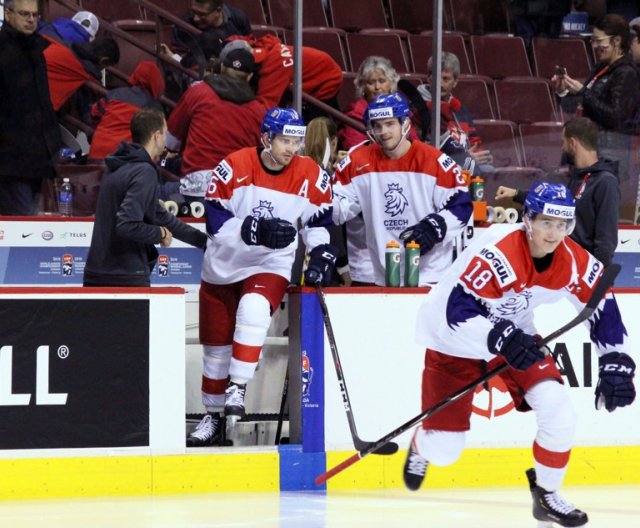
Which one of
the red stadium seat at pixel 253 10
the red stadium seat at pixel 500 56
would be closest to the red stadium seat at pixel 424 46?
the red stadium seat at pixel 500 56

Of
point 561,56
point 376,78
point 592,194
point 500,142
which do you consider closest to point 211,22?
point 376,78

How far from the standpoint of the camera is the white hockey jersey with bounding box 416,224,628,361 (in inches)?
176

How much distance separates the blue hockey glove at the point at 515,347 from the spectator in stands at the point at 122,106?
9.88 ft

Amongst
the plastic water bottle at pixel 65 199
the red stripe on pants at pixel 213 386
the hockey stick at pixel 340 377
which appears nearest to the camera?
the hockey stick at pixel 340 377

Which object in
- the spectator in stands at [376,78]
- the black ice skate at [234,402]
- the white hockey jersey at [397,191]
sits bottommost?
the black ice skate at [234,402]

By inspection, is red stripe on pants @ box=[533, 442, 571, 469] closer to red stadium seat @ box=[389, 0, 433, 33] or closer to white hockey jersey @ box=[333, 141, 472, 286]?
white hockey jersey @ box=[333, 141, 472, 286]

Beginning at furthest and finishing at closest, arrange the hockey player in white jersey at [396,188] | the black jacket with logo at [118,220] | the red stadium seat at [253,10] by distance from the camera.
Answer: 1. the red stadium seat at [253,10]
2. the hockey player in white jersey at [396,188]
3. the black jacket with logo at [118,220]

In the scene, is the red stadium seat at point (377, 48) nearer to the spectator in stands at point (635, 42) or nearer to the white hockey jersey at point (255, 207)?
the spectator in stands at point (635, 42)

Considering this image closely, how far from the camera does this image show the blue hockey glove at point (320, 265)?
5641mm

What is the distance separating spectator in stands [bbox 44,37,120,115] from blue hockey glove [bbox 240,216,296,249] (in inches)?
66.4

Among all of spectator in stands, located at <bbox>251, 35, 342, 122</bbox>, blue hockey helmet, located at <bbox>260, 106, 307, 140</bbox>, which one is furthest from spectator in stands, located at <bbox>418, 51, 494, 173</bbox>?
blue hockey helmet, located at <bbox>260, 106, 307, 140</bbox>

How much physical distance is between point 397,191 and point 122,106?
5.40 feet

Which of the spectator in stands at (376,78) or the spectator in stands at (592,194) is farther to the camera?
the spectator in stands at (376,78)

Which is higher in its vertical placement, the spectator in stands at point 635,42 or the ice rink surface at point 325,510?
the spectator in stands at point 635,42
